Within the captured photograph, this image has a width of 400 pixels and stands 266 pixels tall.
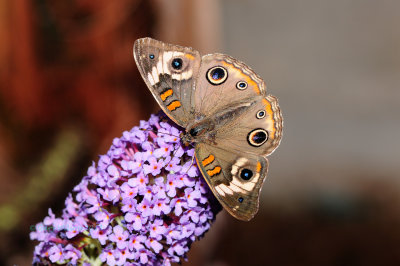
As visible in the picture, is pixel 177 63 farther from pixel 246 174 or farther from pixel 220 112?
pixel 246 174

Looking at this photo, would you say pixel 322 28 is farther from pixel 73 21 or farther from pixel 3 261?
pixel 3 261

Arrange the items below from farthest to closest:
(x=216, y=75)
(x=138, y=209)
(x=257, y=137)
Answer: (x=216, y=75)
(x=257, y=137)
(x=138, y=209)

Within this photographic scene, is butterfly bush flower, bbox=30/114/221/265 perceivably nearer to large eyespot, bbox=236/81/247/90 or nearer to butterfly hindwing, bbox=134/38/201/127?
butterfly hindwing, bbox=134/38/201/127

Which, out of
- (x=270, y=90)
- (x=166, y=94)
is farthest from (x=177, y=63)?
(x=270, y=90)

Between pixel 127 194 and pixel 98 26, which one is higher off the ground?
pixel 98 26

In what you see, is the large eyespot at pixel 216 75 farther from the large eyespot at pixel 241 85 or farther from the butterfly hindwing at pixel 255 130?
the butterfly hindwing at pixel 255 130

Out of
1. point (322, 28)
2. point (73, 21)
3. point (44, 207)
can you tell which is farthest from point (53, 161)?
point (322, 28)
